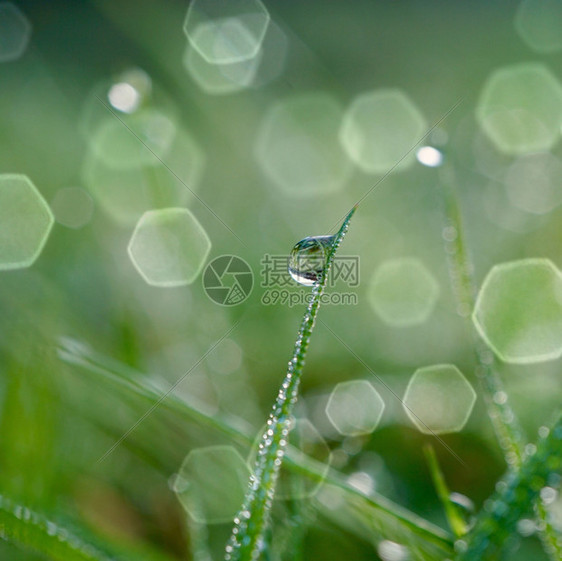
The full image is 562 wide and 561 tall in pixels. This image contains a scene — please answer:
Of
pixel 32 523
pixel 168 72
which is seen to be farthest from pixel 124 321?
pixel 168 72

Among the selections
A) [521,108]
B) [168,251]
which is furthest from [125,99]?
[521,108]

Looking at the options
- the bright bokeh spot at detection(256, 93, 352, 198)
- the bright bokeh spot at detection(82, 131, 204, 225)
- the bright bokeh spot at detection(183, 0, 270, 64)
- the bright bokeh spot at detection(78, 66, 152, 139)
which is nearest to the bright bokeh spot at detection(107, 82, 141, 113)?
the bright bokeh spot at detection(78, 66, 152, 139)

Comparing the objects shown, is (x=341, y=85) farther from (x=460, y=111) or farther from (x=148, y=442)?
(x=148, y=442)

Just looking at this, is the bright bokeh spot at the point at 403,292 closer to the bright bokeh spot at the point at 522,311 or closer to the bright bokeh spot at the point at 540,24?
the bright bokeh spot at the point at 522,311

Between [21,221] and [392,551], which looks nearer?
[392,551]

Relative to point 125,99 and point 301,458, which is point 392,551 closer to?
point 301,458

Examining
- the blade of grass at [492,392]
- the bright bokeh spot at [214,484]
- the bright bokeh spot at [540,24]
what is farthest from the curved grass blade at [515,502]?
the bright bokeh spot at [540,24]

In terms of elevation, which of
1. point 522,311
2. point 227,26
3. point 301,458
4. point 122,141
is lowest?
point 301,458
